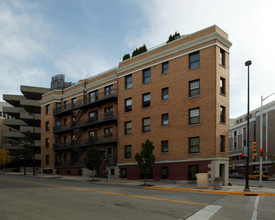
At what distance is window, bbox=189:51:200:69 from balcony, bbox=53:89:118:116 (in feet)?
38.9

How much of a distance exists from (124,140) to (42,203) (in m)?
24.4

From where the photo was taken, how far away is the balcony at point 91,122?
39.5 m

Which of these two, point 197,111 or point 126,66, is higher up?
point 126,66

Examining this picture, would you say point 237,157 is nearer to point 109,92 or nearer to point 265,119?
point 265,119

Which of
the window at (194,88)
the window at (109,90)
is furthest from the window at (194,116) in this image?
the window at (109,90)

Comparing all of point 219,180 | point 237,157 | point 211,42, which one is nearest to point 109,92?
point 211,42

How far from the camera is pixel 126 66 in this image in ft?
125

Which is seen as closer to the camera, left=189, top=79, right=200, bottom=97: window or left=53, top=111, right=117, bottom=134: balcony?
left=189, top=79, right=200, bottom=97: window

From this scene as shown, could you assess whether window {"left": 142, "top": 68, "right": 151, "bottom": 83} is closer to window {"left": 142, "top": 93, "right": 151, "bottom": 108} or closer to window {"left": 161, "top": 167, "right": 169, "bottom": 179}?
window {"left": 142, "top": 93, "right": 151, "bottom": 108}

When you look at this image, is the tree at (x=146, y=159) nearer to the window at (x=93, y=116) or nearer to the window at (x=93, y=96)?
the window at (x=93, y=116)

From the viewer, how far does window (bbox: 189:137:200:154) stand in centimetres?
2973

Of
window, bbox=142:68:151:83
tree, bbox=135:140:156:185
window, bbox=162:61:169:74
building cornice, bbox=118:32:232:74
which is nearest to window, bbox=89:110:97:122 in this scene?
building cornice, bbox=118:32:232:74

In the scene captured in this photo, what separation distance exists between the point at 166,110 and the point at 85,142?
15.9 metres

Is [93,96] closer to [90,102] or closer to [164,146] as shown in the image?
[90,102]
